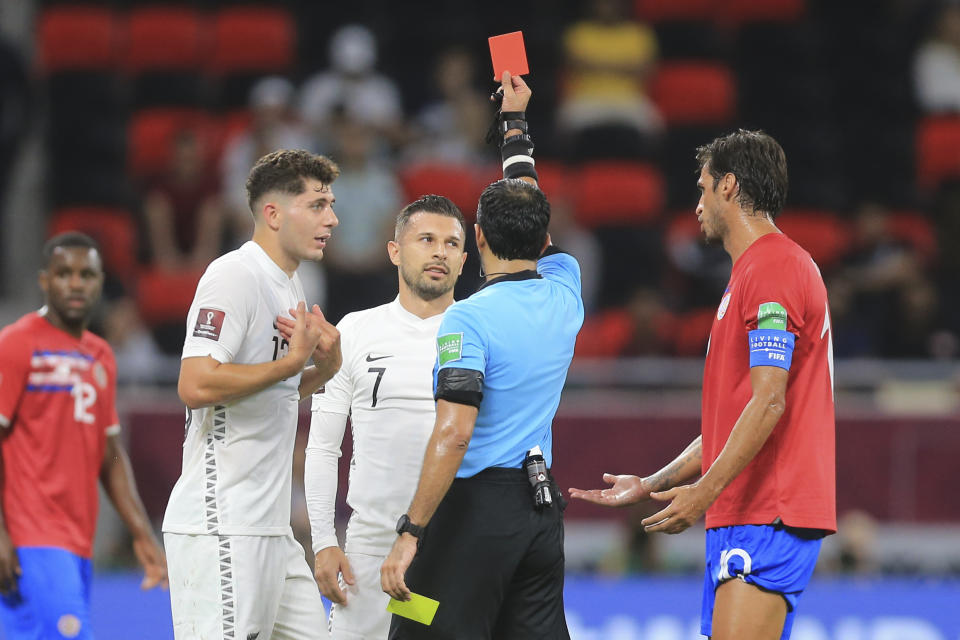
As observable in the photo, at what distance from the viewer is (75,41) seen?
44.2 ft

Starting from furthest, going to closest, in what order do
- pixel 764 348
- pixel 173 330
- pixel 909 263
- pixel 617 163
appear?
pixel 617 163
pixel 909 263
pixel 173 330
pixel 764 348

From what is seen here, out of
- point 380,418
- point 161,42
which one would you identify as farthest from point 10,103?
point 380,418

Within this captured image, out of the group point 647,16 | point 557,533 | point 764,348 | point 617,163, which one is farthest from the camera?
point 647,16

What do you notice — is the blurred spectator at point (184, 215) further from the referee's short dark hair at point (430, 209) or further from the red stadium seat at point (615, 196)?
the referee's short dark hair at point (430, 209)

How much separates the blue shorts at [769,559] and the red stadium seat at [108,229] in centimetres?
779

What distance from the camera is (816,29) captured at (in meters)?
15.2

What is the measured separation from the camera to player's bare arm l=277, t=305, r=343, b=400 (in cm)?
541

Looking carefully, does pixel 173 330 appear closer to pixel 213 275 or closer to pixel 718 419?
pixel 213 275

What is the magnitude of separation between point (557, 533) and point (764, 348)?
108 centimetres

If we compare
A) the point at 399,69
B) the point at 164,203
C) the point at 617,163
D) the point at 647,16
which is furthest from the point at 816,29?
the point at 164,203

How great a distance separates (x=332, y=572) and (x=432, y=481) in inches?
45.2

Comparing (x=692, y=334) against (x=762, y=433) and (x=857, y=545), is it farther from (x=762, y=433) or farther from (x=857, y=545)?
(x=762, y=433)

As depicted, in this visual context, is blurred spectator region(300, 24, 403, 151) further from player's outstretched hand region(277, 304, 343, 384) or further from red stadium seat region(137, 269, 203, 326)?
player's outstretched hand region(277, 304, 343, 384)

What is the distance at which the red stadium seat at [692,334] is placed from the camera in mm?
11336
